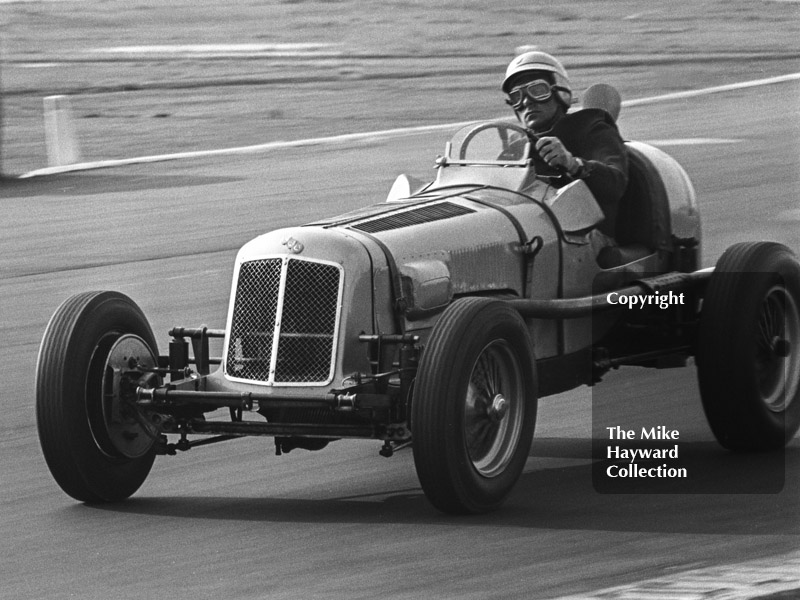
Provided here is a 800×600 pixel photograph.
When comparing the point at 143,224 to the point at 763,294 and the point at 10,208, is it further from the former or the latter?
the point at 763,294

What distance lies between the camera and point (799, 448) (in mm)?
8820

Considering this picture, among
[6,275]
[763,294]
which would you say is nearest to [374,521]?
[763,294]

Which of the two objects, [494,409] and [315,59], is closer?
[494,409]

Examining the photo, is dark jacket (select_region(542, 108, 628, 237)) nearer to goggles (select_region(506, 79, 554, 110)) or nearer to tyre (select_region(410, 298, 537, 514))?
goggles (select_region(506, 79, 554, 110))

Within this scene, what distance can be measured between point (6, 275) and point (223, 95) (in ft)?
37.6

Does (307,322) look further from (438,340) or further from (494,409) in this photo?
(494,409)

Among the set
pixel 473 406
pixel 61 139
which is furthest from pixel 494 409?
pixel 61 139

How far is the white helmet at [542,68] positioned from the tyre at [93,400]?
2286mm

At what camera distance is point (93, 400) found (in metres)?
7.68

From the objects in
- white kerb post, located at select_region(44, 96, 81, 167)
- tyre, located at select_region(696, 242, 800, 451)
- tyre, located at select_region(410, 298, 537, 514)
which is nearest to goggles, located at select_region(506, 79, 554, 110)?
tyre, located at select_region(696, 242, 800, 451)

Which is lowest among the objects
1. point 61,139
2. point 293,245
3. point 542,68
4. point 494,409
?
point 494,409

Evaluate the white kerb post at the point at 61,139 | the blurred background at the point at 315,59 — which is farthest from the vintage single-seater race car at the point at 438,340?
the blurred background at the point at 315,59

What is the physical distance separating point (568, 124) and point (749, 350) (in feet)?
4.73

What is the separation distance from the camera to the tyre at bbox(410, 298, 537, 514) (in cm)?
707
